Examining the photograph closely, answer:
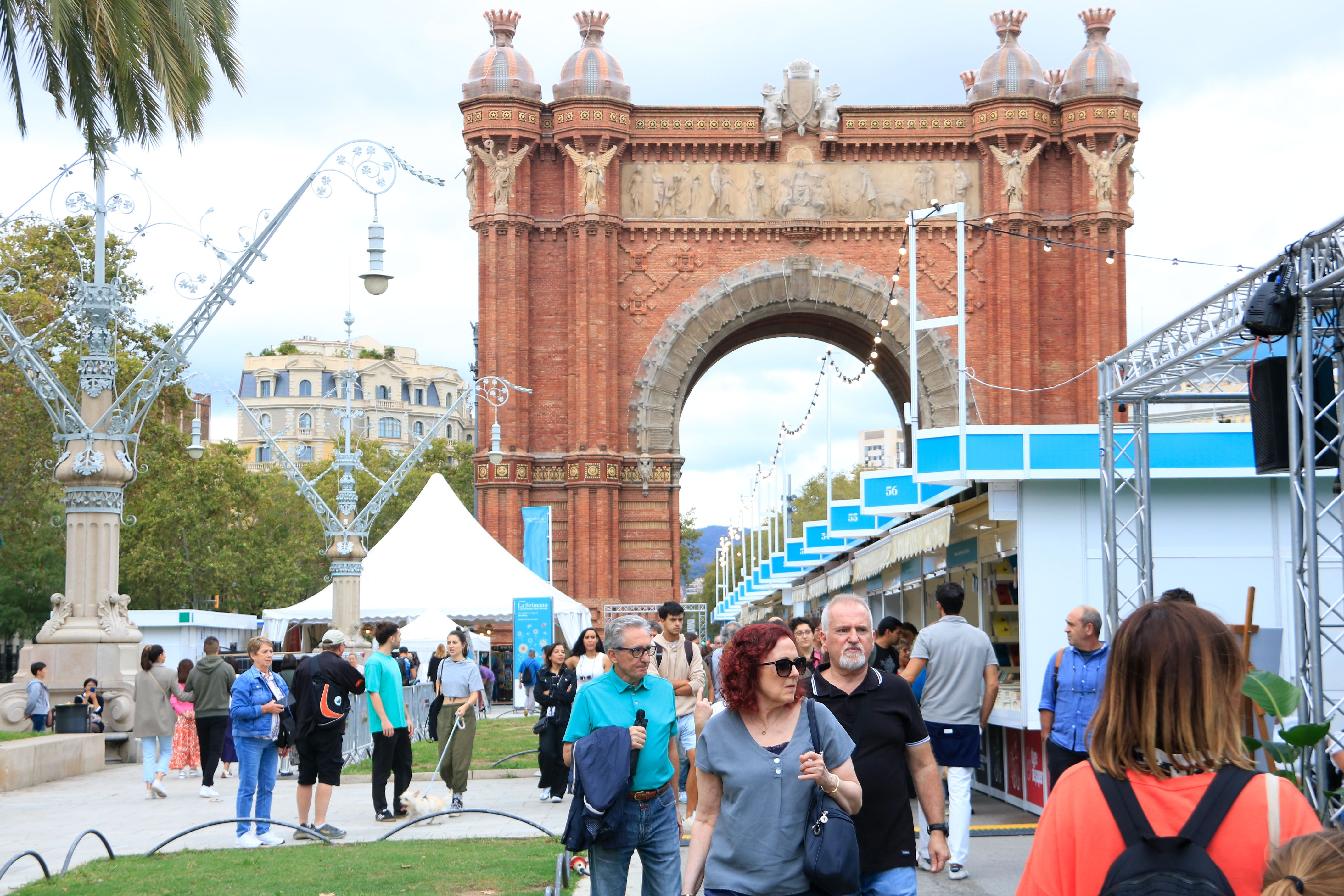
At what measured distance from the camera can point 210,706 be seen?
17.3 m

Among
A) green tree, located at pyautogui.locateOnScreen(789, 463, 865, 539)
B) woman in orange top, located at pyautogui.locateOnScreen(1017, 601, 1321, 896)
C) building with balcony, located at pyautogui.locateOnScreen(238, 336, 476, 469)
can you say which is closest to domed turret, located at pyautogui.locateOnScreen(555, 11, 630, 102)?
woman in orange top, located at pyautogui.locateOnScreen(1017, 601, 1321, 896)

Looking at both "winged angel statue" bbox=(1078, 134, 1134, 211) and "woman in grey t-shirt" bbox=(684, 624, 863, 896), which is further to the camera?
"winged angel statue" bbox=(1078, 134, 1134, 211)

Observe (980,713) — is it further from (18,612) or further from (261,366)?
(261,366)

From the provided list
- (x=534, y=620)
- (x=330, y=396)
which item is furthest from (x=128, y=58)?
(x=330, y=396)

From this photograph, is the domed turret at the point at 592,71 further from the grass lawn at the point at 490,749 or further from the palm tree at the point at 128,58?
the palm tree at the point at 128,58

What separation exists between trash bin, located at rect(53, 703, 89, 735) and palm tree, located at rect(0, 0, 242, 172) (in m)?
8.63

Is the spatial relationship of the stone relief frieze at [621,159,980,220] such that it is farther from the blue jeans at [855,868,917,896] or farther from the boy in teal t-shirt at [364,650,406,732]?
the blue jeans at [855,868,917,896]

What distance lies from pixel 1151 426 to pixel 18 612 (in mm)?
47058

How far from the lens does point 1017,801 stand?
14.2 meters

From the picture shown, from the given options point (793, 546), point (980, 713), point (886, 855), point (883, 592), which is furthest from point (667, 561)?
point (886, 855)

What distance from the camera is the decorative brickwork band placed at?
20844mm

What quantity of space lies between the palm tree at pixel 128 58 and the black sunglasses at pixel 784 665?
10477 millimetres

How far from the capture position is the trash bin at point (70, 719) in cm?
2078

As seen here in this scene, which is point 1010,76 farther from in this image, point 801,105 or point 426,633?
point 426,633
